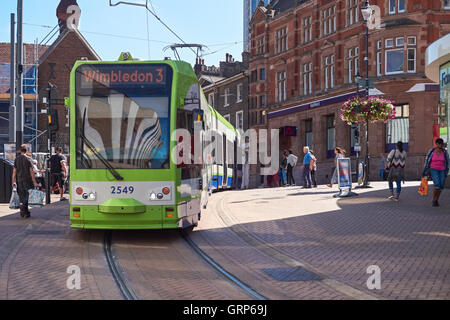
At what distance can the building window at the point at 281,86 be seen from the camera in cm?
4397

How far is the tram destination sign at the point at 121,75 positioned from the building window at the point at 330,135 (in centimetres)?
2846

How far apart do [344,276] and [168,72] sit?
→ 15.8 ft

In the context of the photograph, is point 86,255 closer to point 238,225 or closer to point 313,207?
point 238,225

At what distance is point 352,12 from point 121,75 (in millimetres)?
29038

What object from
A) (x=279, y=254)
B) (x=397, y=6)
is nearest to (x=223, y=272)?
(x=279, y=254)

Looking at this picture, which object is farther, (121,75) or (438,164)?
(438,164)

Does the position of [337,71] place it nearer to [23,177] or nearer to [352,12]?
[352,12]

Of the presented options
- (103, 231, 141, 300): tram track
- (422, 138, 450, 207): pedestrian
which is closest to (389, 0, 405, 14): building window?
(422, 138, 450, 207): pedestrian

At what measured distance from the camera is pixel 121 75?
10273 mm

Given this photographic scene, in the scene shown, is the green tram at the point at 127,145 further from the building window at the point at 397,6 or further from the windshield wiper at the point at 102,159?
the building window at the point at 397,6

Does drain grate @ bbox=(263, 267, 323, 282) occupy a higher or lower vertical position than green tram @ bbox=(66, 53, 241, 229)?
lower

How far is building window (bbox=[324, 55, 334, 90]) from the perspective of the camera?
38.1m

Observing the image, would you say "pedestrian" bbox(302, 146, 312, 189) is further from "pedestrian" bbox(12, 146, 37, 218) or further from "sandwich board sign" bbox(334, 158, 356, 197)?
"pedestrian" bbox(12, 146, 37, 218)

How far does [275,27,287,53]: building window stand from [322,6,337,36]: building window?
5.20 m
